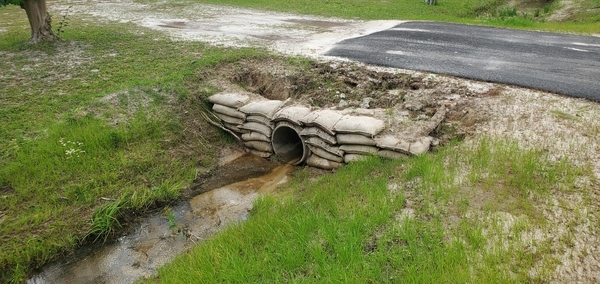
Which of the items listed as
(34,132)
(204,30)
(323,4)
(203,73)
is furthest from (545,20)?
(34,132)

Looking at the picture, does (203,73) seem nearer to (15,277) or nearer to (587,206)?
(15,277)

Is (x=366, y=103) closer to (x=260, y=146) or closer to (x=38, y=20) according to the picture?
(x=260, y=146)

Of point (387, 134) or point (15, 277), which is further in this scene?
point (387, 134)

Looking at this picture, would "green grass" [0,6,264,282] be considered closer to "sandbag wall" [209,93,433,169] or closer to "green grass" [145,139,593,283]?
"sandbag wall" [209,93,433,169]

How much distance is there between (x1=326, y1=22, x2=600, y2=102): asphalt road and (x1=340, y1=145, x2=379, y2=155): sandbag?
283 cm

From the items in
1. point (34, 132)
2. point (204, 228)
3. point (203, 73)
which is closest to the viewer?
point (204, 228)

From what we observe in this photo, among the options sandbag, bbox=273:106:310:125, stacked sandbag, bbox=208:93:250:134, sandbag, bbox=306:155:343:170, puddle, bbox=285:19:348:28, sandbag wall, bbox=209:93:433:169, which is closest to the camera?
sandbag wall, bbox=209:93:433:169

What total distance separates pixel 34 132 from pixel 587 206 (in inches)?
297

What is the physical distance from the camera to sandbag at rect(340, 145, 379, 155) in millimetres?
6059

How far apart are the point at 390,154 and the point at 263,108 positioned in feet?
8.13

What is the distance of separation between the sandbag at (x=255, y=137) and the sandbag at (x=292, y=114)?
452 mm

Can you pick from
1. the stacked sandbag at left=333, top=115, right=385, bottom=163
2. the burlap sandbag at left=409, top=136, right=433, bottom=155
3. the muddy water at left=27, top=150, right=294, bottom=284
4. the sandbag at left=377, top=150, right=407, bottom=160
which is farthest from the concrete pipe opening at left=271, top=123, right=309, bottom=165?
the burlap sandbag at left=409, top=136, right=433, bottom=155

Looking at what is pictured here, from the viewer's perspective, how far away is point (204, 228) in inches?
223

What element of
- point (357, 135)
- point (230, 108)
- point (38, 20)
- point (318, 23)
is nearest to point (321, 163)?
point (357, 135)
